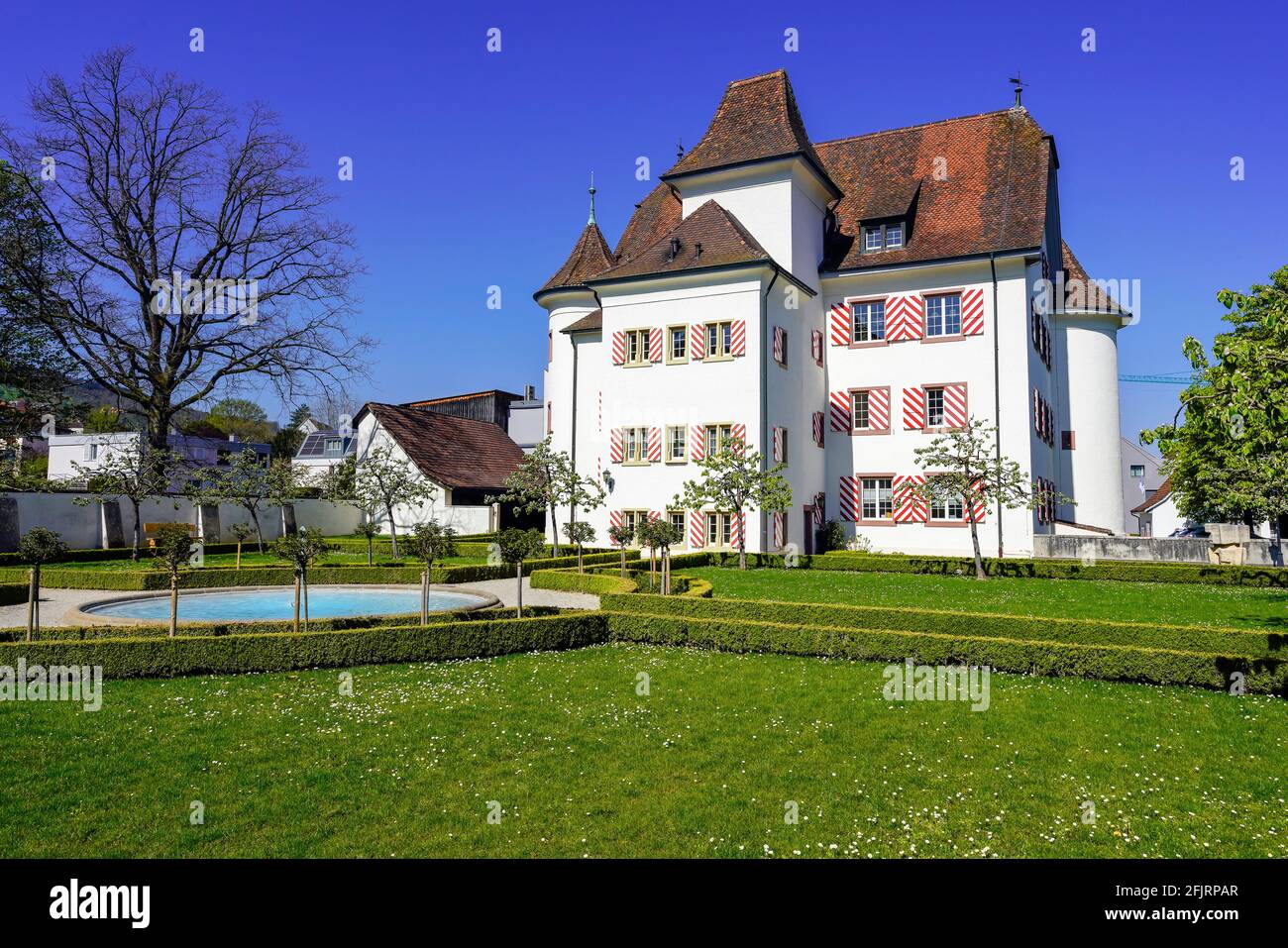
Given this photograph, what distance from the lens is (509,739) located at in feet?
26.3

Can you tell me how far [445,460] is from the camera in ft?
138

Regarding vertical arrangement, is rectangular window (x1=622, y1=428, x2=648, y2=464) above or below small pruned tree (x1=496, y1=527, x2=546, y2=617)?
above

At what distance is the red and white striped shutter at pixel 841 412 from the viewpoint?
1288 inches

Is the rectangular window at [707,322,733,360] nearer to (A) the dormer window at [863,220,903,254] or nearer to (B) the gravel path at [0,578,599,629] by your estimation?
(A) the dormer window at [863,220,903,254]

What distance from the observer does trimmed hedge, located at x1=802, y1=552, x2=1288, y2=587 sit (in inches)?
866

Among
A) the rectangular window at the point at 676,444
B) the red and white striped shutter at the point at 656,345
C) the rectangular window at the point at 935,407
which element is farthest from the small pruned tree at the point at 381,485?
the rectangular window at the point at 935,407

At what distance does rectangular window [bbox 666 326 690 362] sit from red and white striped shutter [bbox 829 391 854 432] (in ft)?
23.4

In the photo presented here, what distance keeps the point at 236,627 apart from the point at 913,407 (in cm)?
2566

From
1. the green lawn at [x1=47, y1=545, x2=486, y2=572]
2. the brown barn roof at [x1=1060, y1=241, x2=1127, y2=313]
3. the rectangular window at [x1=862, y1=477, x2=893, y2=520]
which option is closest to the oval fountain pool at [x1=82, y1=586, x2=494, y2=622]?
the green lawn at [x1=47, y1=545, x2=486, y2=572]

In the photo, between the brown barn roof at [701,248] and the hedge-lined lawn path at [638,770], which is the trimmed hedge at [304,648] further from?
the brown barn roof at [701,248]

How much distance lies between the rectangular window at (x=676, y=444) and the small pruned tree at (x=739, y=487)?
279cm

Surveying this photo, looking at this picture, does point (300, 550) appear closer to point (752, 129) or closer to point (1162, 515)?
point (752, 129)

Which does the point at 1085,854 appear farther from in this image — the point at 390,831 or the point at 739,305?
the point at 739,305
